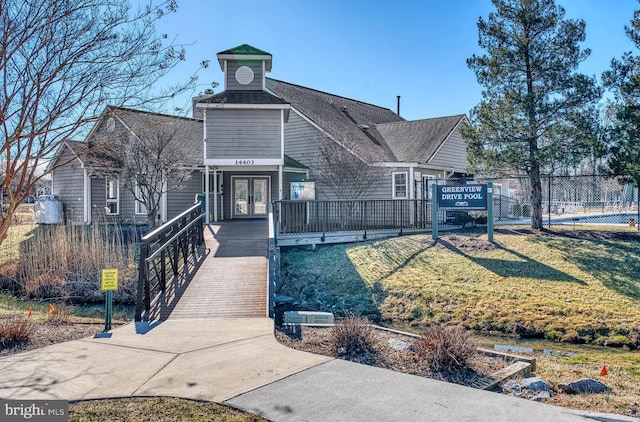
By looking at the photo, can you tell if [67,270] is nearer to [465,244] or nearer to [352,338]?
[352,338]

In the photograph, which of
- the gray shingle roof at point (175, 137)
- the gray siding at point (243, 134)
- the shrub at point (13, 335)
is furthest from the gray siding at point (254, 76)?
the shrub at point (13, 335)

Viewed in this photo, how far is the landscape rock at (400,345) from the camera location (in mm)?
5855

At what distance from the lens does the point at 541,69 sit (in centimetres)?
1479

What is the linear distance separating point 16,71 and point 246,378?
194 inches

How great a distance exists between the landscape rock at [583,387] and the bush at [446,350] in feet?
3.08

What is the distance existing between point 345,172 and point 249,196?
199 inches

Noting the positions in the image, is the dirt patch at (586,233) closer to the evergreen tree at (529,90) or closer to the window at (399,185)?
the evergreen tree at (529,90)

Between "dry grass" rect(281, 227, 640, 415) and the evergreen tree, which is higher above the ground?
the evergreen tree

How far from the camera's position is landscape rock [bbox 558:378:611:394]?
4.71 meters

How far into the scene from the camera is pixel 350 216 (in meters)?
16.2

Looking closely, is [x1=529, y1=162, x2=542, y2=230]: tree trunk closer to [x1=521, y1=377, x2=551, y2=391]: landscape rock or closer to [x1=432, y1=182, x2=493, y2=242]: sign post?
[x1=432, y1=182, x2=493, y2=242]: sign post

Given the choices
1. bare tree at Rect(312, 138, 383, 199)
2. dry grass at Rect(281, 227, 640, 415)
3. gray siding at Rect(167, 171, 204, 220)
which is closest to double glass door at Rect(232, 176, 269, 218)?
gray siding at Rect(167, 171, 204, 220)

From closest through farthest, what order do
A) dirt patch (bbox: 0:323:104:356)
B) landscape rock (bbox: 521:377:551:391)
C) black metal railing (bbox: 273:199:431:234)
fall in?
landscape rock (bbox: 521:377:551:391), dirt patch (bbox: 0:323:104:356), black metal railing (bbox: 273:199:431:234)

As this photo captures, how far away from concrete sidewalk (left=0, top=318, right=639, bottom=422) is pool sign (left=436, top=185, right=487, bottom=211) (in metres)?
9.52
